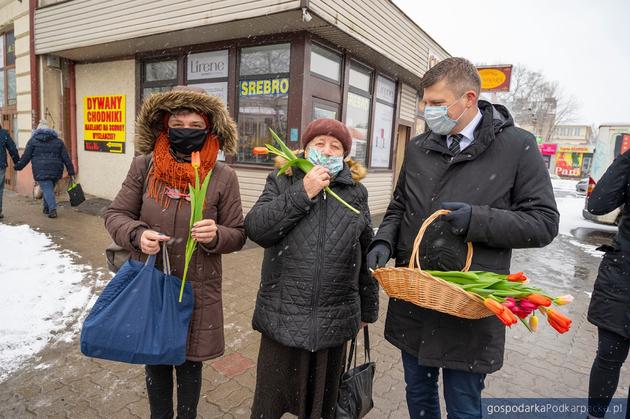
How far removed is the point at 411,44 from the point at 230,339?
861cm

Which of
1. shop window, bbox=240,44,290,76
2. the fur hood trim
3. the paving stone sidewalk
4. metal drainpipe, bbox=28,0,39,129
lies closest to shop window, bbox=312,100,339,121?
shop window, bbox=240,44,290,76

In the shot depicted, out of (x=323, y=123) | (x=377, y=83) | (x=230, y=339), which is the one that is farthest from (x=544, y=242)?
(x=377, y=83)

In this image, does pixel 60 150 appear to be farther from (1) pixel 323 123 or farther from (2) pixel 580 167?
(2) pixel 580 167

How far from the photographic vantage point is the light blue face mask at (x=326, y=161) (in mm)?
2053

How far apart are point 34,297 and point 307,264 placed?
3.78m

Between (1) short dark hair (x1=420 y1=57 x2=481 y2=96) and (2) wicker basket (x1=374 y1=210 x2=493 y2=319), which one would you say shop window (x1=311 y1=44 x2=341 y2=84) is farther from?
(2) wicker basket (x1=374 y1=210 x2=493 y2=319)

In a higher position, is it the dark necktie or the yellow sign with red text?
the yellow sign with red text

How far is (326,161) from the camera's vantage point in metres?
2.05

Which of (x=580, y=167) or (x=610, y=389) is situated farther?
(x=580, y=167)

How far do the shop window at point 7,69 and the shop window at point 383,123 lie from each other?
1075 cm

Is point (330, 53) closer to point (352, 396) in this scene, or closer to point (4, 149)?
point (4, 149)

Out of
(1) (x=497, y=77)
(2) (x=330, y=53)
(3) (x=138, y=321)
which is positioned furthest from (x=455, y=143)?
(1) (x=497, y=77)

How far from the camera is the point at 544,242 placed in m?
1.74

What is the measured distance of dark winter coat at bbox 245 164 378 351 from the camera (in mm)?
1929
